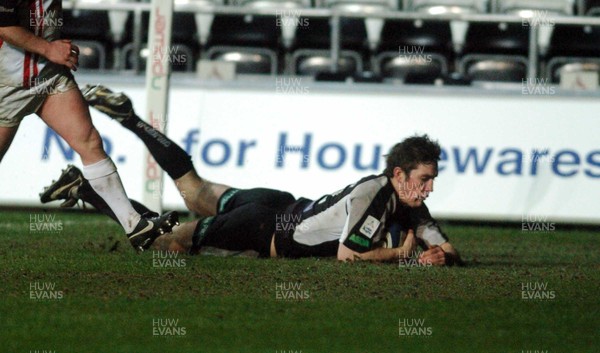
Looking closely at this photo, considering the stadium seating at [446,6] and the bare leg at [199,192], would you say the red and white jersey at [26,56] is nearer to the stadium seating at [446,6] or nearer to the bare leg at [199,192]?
the bare leg at [199,192]

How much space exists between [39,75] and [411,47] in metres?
9.43

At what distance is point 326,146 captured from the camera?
46.4 feet

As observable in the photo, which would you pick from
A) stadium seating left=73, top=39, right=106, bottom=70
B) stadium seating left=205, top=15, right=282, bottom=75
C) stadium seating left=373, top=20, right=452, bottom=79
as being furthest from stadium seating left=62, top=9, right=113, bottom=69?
stadium seating left=373, top=20, right=452, bottom=79

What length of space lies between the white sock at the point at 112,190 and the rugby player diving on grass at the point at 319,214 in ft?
1.09

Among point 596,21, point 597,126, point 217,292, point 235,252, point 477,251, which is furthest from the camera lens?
point 596,21

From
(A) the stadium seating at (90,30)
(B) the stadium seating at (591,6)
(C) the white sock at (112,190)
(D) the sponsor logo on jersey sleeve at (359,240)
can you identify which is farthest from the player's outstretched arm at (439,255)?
(B) the stadium seating at (591,6)

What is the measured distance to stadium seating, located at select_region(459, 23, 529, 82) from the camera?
17094 mm

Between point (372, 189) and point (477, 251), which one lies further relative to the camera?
point (477, 251)

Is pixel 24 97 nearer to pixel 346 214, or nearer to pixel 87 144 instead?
pixel 87 144

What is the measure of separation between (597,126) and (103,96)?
657 cm

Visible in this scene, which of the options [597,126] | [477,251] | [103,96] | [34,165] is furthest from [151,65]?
[597,126]

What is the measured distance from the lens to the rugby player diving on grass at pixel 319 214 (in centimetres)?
898

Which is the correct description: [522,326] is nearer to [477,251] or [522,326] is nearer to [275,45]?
[477,251]

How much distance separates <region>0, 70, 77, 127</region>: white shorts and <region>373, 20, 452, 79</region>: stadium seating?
8.76 metres
